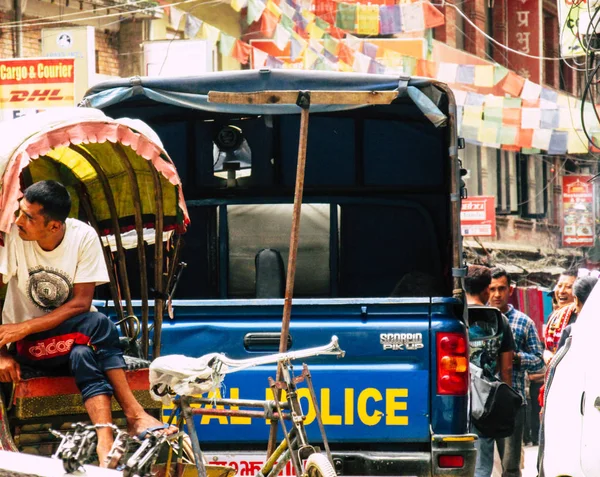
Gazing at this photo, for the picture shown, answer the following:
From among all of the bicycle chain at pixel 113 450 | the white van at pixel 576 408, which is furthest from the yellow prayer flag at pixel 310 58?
the bicycle chain at pixel 113 450

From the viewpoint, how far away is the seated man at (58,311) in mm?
6289

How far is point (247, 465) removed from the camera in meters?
7.81

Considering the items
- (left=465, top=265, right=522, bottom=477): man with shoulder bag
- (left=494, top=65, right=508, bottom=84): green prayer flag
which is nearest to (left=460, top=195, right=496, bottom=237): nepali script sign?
(left=494, top=65, right=508, bottom=84): green prayer flag

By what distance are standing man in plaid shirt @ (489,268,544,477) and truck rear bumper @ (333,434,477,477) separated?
2.22 meters

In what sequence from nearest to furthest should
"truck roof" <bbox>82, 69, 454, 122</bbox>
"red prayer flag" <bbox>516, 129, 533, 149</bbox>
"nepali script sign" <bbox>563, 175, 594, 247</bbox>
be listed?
"truck roof" <bbox>82, 69, 454, 122</bbox>
"red prayer flag" <bbox>516, 129, 533, 149</bbox>
"nepali script sign" <bbox>563, 175, 594, 247</bbox>

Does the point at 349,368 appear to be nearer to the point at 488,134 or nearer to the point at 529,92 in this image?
the point at 488,134

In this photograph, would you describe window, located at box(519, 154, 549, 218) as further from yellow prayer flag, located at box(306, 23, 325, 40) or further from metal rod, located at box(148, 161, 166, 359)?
metal rod, located at box(148, 161, 166, 359)

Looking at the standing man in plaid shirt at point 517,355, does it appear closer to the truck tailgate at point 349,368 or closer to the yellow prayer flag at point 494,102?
the truck tailgate at point 349,368

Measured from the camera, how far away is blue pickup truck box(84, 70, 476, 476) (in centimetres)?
780

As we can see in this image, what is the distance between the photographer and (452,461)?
25.4 ft

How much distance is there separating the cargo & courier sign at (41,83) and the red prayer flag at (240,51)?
570cm

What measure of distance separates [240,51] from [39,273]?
16.3 m

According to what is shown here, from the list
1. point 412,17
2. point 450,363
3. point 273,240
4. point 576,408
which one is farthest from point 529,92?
point 576,408

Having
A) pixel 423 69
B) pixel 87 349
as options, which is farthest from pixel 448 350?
pixel 423 69
